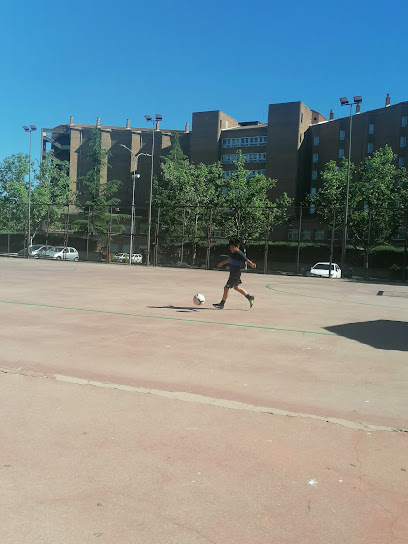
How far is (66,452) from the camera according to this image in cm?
333

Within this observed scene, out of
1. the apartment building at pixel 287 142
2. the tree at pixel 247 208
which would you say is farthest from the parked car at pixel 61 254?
the apartment building at pixel 287 142

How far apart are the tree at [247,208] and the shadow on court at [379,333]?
76.8 feet

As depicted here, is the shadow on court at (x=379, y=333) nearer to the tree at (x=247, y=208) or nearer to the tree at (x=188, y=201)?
the tree at (x=247, y=208)

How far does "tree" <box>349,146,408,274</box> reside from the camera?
35094 mm

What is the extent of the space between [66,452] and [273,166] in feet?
230

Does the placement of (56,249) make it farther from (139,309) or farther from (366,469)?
(366,469)

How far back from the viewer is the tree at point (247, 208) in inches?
1463

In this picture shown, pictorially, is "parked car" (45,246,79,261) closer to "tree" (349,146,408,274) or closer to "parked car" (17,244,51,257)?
"parked car" (17,244,51,257)

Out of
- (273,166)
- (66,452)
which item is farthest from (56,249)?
(66,452)

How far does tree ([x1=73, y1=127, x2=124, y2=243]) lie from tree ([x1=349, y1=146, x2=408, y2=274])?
24162 millimetres

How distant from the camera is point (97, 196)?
2849 inches

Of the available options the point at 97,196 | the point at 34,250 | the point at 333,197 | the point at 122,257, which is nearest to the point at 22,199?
the point at 34,250

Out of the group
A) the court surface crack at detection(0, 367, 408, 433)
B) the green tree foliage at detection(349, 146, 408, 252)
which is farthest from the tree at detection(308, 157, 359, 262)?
the court surface crack at detection(0, 367, 408, 433)

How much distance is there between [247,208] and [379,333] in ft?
90.9
